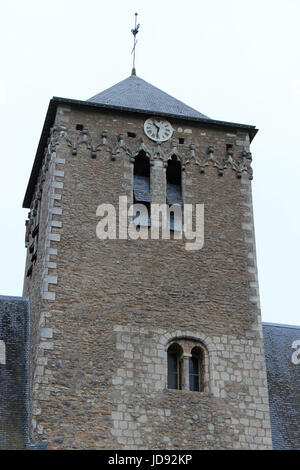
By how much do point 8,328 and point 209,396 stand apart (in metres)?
5.10

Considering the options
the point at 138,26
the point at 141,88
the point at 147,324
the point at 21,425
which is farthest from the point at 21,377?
the point at 138,26

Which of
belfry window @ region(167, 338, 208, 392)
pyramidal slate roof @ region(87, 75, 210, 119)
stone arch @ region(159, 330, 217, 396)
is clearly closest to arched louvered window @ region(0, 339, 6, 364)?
stone arch @ region(159, 330, 217, 396)

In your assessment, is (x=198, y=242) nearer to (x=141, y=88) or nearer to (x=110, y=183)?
(x=110, y=183)

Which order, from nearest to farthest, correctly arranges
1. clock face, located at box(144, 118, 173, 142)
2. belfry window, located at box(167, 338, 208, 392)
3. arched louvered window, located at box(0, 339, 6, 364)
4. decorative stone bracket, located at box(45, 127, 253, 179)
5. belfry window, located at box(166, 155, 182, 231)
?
belfry window, located at box(167, 338, 208, 392) → arched louvered window, located at box(0, 339, 6, 364) → belfry window, located at box(166, 155, 182, 231) → decorative stone bracket, located at box(45, 127, 253, 179) → clock face, located at box(144, 118, 173, 142)

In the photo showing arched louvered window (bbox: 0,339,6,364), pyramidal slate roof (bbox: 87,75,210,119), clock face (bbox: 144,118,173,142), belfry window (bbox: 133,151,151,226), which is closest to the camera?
arched louvered window (bbox: 0,339,6,364)

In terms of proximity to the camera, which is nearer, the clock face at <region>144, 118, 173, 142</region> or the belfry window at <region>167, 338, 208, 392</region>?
the belfry window at <region>167, 338, 208, 392</region>

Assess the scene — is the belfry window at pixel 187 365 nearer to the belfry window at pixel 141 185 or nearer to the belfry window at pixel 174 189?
the belfry window at pixel 174 189

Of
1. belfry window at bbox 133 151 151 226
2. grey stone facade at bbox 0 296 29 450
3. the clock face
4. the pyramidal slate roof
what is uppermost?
the pyramidal slate roof

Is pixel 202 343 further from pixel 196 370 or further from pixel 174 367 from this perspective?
pixel 174 367

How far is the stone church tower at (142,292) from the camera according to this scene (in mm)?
17172

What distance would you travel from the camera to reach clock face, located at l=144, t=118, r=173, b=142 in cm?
2075

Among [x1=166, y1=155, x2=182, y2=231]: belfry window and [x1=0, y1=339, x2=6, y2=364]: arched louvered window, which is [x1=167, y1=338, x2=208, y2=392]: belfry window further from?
[x1=0, y1=339, x2=6, y2=364]: arched louvered window

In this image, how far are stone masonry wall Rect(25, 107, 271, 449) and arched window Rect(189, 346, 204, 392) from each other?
1.05 ft

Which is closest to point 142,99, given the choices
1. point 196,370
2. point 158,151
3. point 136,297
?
point 158,151
